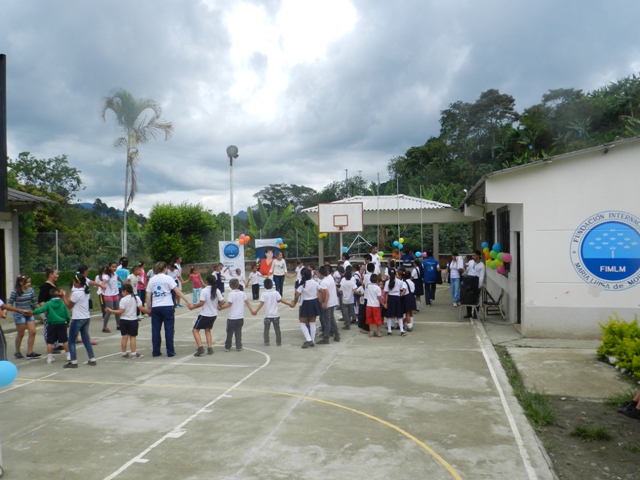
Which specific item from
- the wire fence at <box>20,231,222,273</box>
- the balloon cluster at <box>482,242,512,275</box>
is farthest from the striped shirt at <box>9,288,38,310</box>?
the wire fence at <box>20,231,222,273</box>

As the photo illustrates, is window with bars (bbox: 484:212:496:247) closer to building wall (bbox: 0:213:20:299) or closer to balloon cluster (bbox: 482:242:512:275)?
balloon cluster (bbox: 482:242:512:275)

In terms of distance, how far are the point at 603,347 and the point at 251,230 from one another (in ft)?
80.9


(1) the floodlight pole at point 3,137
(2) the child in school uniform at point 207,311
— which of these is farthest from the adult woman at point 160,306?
(1) the floodlight pole at point 3,137

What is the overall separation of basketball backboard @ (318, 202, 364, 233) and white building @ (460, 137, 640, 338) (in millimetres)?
10407

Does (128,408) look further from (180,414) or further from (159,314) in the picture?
(159,314)

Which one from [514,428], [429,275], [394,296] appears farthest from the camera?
[429,275]

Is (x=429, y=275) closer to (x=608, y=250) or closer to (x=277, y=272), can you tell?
(x=277, y=272)

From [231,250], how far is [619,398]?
1654 centimetres

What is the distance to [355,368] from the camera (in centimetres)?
1004

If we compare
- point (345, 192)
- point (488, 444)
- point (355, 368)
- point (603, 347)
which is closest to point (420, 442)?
point (488, 444)

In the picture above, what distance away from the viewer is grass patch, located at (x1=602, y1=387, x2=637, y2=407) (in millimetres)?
7902

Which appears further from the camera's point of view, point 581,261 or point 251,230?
point 251,230

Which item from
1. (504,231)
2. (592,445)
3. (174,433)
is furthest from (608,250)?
(174,433)

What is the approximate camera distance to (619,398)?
806 cm
